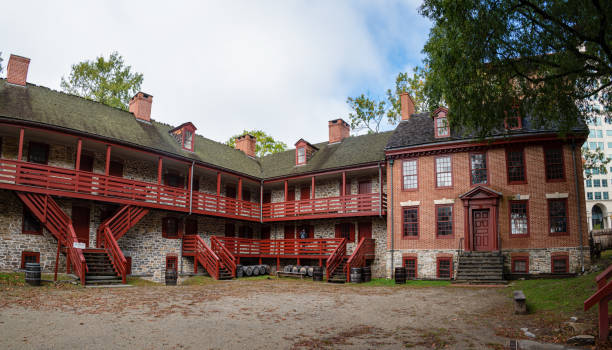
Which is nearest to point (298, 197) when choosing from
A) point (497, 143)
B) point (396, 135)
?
point (396, 135)

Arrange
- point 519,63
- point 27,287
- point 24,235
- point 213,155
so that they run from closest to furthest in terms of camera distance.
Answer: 1. point 519,63
2. point 27,287
3. point 24,235
4. point 213,155

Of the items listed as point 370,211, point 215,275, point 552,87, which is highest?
point 552,87

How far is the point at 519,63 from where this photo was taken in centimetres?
1159

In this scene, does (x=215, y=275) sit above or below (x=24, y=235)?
below

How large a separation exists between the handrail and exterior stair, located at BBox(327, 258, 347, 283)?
200 inches

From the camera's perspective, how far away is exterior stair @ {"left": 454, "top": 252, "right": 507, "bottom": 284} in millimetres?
17828

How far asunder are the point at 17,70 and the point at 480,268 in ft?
74.9

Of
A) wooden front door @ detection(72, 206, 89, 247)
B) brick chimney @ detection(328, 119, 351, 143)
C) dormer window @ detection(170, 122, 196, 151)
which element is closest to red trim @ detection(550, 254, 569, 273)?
brick chimney @ detection(328, 119, 351, 143)

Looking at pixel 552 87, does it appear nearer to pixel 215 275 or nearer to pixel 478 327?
pixel 478 327

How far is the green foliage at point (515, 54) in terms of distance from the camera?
33.6 feet

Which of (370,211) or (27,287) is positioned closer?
(27,287)

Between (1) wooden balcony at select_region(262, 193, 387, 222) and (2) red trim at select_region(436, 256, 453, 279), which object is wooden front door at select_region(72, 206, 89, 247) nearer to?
(1) wooden balcony at select_region(262, 193, 387, 222)

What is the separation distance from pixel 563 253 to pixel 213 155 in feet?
63.5

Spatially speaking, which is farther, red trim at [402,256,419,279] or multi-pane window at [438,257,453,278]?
red trim at [402,256,419,279]
